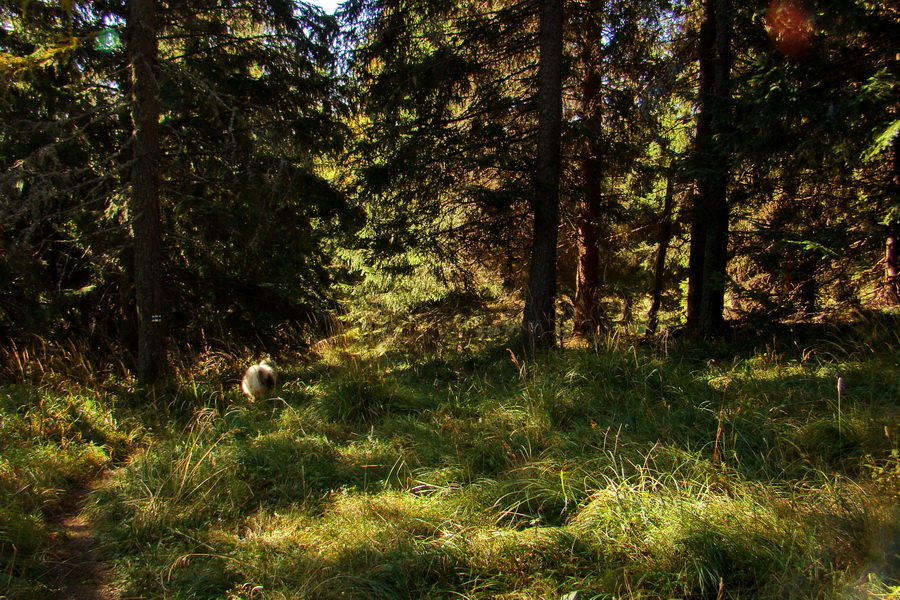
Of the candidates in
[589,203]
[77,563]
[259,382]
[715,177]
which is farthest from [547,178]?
[77,563]

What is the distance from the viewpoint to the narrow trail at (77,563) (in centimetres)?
315

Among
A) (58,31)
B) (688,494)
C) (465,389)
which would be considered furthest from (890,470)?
(58,31)

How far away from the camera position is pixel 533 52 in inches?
362

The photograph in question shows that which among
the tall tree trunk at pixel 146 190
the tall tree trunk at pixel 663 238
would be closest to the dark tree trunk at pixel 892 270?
the tall tree trunk at pixel 663 238

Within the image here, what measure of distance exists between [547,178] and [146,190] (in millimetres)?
5417

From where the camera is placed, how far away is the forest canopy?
20.0 ft

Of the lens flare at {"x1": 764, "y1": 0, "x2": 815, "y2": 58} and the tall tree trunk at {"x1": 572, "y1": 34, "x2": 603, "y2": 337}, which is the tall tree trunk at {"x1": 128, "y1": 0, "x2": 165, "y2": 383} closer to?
the tall tree trunk at {"x1": 572, "y1": 34, "x2": 603, "y2": 337}

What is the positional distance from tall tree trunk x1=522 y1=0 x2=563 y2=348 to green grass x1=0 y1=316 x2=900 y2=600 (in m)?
1.76

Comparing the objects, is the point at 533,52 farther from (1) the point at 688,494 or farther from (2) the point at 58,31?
(1) the point at 688,494

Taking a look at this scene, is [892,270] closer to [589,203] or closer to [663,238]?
[663,238]

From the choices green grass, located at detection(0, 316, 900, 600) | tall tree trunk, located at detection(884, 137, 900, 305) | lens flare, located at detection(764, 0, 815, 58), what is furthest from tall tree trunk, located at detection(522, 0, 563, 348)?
tall tree trunk, located at detection(884, 137, 900, 305)

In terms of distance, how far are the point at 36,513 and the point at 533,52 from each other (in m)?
9.26

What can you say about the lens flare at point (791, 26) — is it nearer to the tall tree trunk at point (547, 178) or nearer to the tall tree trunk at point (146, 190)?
the tall tree trunk at point (547, 178)

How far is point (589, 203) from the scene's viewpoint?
9742mm
